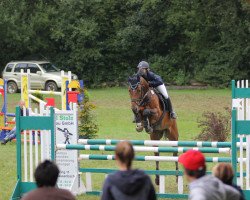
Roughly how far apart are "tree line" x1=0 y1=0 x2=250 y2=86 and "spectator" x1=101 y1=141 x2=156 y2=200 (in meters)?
35.9

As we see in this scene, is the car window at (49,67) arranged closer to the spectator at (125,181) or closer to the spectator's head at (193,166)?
the spectator at (125,181)

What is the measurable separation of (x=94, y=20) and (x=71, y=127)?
32190mm

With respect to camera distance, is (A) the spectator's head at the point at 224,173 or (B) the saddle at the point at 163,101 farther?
(B) the saddle at the point at 163,101

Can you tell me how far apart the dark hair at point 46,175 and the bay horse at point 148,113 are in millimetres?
7985

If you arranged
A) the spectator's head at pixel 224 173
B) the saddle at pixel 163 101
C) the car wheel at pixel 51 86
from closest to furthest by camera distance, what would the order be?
the spectator's head at pixel 224 173
the saddle at pixel 163 101
the car wheel at pixel 51 86

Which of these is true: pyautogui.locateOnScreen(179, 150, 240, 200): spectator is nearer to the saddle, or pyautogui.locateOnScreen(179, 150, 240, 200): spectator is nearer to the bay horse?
the bay horse

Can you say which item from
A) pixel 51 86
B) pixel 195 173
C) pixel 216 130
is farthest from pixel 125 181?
pixel 51 86

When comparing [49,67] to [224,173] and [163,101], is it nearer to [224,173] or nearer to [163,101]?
[163,101]

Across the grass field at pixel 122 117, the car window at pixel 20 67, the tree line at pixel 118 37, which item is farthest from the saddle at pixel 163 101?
the tree line at pixel 118 37

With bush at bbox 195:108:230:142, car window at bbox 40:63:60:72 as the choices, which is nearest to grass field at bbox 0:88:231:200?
bush at bbox 195:108:230:142

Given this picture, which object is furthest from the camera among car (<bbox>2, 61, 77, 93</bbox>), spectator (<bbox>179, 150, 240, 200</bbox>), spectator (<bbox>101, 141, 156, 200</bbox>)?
car (<bbox>2, 61, 77, 93</bbox>)

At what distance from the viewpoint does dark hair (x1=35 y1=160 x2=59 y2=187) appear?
20.8ft

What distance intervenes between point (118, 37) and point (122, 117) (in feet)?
57.3

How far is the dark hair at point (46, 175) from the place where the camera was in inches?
250
